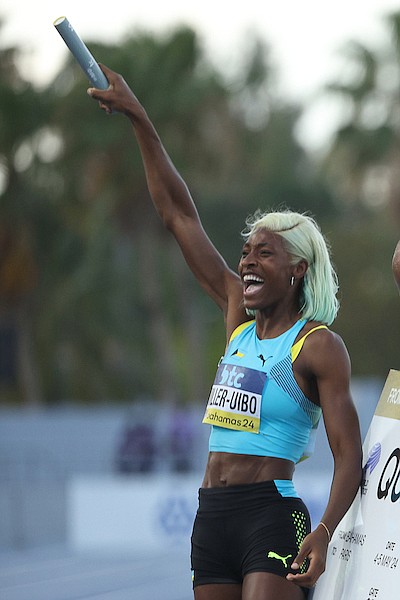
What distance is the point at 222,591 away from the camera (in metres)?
4.09

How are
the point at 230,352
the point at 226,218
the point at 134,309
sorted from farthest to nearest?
the point at 226,218 < the point at 134,309 < the point at 230,352

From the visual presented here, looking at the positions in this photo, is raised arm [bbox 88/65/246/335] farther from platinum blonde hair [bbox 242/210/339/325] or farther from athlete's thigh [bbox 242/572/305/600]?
athlete's thigh [bbox 242/572/305/600]

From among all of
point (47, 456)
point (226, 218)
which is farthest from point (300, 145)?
point (47, 456)

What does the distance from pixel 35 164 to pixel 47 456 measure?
1048 cm

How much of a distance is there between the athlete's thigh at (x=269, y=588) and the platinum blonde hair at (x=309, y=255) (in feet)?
2.71

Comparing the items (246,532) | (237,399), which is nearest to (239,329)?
(237,399)

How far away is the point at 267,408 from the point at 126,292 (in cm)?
3525

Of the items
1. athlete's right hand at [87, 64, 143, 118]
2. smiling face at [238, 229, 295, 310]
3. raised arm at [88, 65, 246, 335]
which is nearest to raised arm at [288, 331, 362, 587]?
smiling face at [238, 229, 295, 310]

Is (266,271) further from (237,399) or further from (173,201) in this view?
(173,201)

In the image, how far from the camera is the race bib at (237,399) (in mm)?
4055

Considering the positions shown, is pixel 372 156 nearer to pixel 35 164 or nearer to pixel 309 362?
pixel 35 164

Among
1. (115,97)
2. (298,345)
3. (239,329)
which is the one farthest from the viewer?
(115,97)

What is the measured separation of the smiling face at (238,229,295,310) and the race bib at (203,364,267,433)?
227mm

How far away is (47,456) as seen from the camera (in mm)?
23344
